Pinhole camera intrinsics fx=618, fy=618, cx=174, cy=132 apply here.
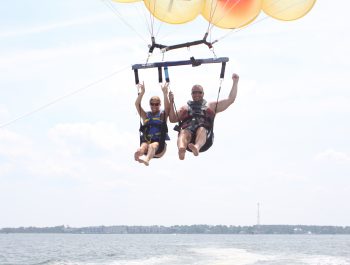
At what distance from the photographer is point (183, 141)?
9.51 m

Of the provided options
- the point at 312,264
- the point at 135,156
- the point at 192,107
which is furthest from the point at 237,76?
the point at 312,264

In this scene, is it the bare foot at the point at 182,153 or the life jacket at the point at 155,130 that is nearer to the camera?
the bare foot at the point at 182,153

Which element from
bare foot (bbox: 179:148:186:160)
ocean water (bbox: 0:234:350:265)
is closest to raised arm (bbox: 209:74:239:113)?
bare foot (bbox: 179:148:186:160)

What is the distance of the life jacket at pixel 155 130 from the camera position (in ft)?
32.8

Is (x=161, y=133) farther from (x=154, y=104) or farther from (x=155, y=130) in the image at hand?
(x=154, y=104)

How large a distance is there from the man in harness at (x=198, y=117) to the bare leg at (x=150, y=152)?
42cm

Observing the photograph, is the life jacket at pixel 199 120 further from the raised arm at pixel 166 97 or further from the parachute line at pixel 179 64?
the parachute line at pixel 179 64

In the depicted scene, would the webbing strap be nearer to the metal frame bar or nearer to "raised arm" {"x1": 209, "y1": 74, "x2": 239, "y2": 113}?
the metal frame bar

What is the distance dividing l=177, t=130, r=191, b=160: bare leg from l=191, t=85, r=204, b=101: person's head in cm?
68

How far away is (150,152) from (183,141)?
0.56m

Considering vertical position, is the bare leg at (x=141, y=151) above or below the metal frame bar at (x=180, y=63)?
below

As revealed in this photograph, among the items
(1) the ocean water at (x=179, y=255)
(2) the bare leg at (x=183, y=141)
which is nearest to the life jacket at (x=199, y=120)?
(2) the bare leg at (x=183, y=141)

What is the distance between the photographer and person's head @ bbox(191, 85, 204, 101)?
1014 cm

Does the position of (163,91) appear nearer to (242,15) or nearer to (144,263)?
(242,15)
